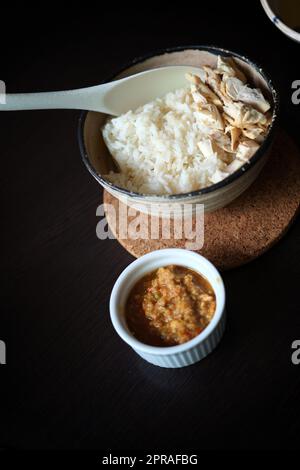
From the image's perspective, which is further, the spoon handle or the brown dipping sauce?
the spoon handle

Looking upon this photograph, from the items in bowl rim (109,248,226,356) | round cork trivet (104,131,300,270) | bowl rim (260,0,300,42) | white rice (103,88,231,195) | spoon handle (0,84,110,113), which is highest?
bowl rim (260,0,300,42)

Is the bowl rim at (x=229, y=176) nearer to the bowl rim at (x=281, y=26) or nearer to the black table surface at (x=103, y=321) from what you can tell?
the bowl rim at (x=281, y=26)

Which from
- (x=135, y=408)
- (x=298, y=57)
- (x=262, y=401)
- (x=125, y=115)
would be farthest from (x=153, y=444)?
(x=298, y=57)

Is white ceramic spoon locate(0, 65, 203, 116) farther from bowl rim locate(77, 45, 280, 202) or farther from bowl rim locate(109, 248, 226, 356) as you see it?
bowl rim locate(109, 248, 226, 356)

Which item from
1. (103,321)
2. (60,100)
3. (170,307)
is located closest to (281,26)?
(60,100)

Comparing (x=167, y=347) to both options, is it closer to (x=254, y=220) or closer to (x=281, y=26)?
(x=254, y=220)

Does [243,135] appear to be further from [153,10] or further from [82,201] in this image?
[153,10]

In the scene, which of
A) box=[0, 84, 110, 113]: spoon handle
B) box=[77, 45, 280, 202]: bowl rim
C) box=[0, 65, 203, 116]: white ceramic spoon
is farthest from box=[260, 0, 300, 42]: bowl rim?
box=[0, 84, 110, 113]: spoon handle

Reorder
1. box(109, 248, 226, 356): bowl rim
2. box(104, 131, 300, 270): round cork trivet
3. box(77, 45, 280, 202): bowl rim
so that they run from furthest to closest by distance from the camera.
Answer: box(104, 131, 300, 270): round cork trivet, box(77, 45, 280, 202): bowl rim, box(109, 248, 226, 356): bowl rim
